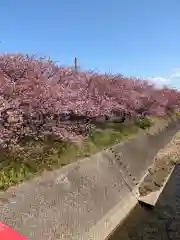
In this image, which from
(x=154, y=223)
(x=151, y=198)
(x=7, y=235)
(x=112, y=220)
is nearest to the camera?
(x=7, y=235)

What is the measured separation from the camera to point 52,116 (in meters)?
16.9

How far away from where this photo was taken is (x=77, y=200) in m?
13.2

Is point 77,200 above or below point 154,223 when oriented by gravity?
above

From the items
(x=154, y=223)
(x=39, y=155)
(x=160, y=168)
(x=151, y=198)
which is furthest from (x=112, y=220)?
(x=160, y=168)

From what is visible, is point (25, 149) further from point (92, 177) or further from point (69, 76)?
point (69, 76)

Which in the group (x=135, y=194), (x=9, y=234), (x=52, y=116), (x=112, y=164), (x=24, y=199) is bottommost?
(x=135, y=194)

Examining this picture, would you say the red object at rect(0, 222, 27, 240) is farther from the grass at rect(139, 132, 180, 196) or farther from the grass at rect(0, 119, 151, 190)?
the grass at rect(139, 132, 180, 196)

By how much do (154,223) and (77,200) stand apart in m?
4.43

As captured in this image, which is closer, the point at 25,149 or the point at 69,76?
the point at 25,149

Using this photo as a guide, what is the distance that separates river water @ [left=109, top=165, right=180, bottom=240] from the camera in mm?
14102

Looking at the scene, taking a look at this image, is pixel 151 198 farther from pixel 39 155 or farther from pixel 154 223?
pixel 39 155

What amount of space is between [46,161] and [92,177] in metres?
2.52

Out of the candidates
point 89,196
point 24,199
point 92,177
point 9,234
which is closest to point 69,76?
point 92,177

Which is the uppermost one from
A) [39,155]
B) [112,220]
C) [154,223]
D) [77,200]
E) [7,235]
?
[7,235]
